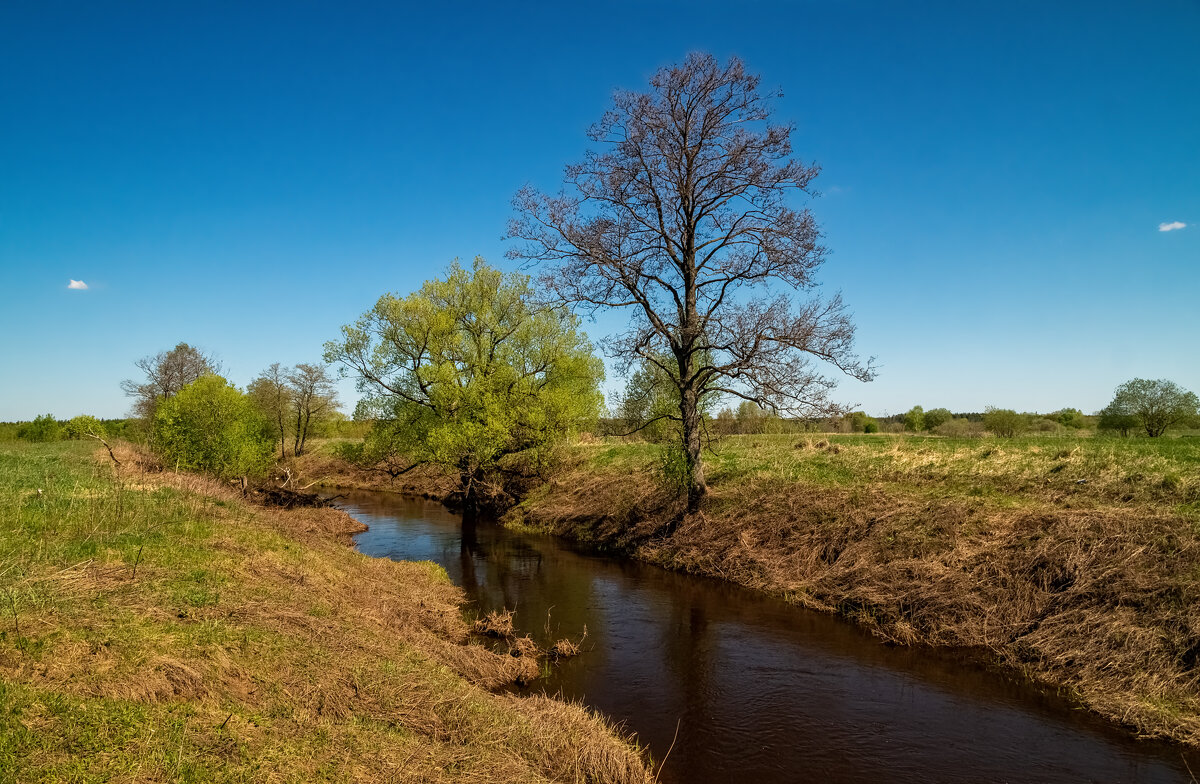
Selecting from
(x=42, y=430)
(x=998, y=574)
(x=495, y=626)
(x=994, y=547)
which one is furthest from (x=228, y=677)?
(x=42, y=430)

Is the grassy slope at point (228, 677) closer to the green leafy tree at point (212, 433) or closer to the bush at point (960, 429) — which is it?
the green leafy tree at point (212, 433)

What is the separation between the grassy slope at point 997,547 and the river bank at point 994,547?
4cm

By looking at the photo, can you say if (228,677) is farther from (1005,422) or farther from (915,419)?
(915,419)

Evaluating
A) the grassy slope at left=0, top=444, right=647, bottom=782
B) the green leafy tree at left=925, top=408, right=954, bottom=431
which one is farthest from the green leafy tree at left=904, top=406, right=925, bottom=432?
the grassy slope at left=0, top=444, right=647, bottom=782

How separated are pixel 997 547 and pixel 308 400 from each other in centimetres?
5079

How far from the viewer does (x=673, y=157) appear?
1961cm

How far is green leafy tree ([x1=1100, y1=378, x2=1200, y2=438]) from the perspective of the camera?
84.5ft

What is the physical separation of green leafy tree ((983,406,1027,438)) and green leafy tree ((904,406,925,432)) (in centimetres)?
1367

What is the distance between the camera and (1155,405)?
26500 mm

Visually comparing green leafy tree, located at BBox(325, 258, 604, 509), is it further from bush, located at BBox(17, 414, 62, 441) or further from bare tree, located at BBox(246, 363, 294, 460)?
bush, located at BBox(17, 414, 62, 441)

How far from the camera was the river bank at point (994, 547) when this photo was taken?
10055mm

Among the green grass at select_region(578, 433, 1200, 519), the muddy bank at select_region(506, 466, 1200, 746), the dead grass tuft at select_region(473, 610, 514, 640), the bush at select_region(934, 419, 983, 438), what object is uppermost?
the bush at select_region(934, 419, 983, 438)

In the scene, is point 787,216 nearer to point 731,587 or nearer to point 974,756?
point 731,587

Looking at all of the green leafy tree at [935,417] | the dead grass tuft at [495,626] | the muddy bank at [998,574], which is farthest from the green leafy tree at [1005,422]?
the dead grass tuft at [495,626]
